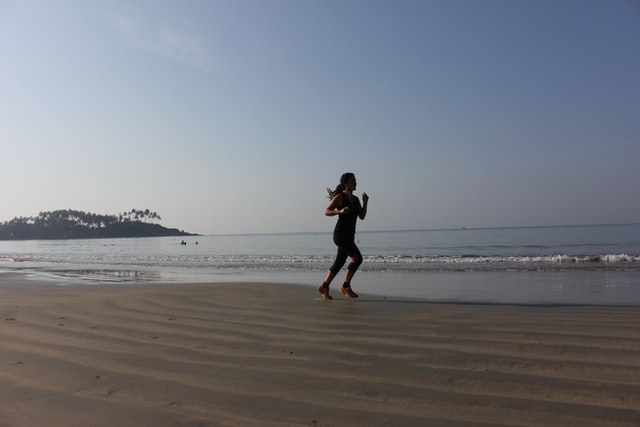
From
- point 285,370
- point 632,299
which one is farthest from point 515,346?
point 632,299

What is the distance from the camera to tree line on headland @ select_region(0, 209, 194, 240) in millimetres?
126938

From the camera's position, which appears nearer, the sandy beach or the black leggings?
the sandy beach

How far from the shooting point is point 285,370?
10.1ft

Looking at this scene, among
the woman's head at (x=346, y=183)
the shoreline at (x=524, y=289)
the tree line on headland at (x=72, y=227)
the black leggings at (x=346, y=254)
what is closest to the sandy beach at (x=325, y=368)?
the shoreline at (x=524, y=289)

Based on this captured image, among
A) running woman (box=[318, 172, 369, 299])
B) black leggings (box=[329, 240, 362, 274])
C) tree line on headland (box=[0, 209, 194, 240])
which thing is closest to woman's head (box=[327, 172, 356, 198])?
running woman (box=[318, 172, 369, 299])

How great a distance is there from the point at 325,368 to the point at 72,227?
15060 centimetres

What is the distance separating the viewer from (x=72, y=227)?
13338cm

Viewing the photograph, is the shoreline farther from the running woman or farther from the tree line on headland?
the tree line on headland

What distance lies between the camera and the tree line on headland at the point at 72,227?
416 ft

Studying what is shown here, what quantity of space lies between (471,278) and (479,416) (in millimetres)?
9070

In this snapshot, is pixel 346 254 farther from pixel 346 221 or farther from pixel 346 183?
pixel 346 183

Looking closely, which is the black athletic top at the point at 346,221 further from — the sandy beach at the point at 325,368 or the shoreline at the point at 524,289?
the sandy beach at the point at 325,368

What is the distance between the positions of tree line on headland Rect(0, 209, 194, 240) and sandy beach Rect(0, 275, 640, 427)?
145m

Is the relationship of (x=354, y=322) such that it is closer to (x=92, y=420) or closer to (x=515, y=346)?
(x=515, y=346)
